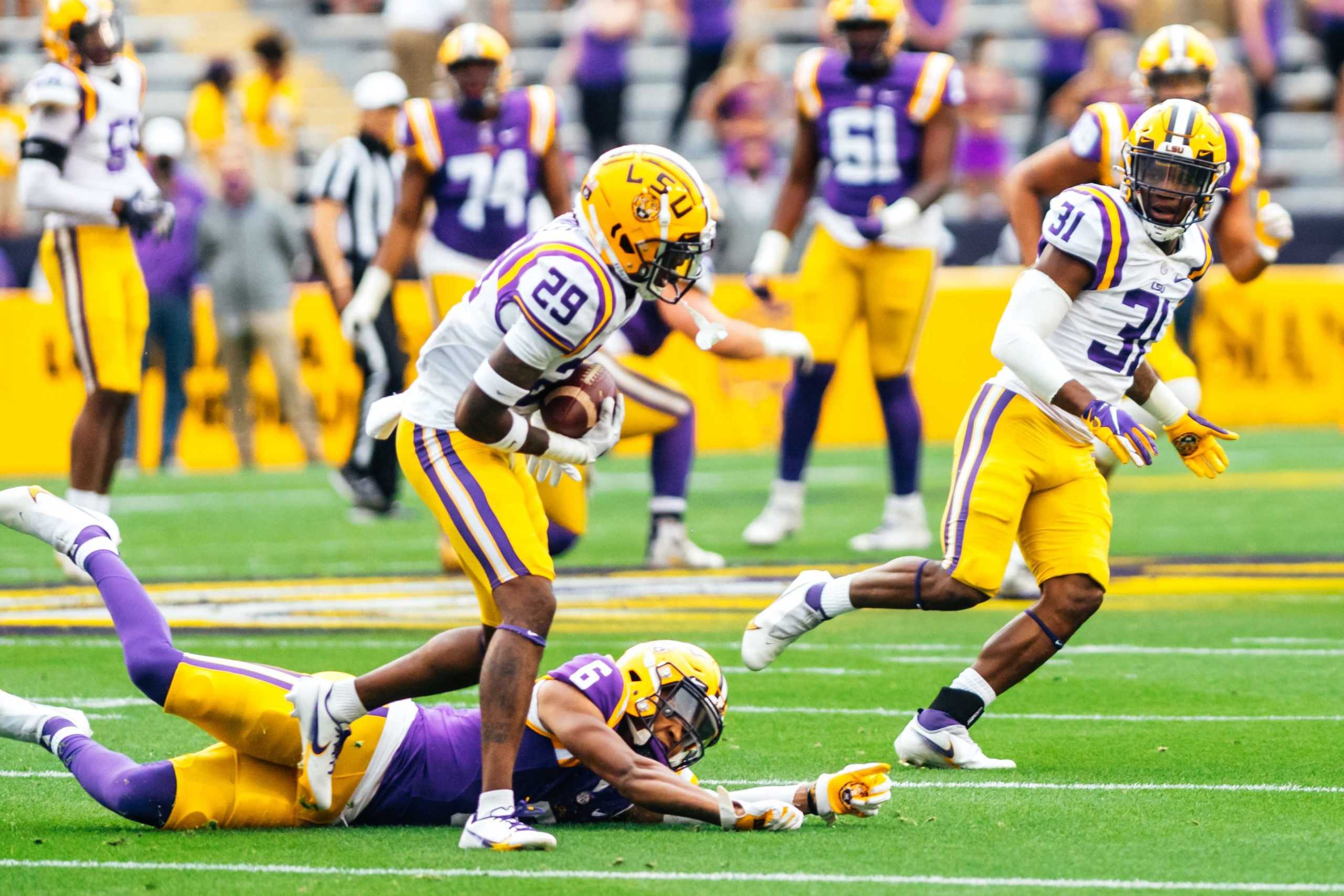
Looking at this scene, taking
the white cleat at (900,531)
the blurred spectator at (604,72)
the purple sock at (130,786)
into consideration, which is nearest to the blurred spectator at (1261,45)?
the blurred spectator at (604,72)

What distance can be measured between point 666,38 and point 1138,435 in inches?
634

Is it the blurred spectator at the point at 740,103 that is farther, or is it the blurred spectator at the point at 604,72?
the blurred spectator at the point at 604,72

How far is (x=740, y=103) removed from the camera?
17.5m

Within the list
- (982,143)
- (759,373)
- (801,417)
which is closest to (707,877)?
(801,417)

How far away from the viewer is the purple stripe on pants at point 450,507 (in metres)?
4.97

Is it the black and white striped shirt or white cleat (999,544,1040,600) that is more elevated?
the black and white striped shirt

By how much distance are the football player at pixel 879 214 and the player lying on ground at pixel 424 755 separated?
4959mm

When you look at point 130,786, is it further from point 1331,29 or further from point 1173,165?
point 1331,29

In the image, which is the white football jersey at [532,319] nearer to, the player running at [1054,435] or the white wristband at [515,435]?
the white wristband at [515,435]

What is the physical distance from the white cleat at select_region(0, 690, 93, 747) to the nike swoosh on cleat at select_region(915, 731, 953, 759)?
6.74 ft

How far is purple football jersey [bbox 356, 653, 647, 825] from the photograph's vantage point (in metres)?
4.93

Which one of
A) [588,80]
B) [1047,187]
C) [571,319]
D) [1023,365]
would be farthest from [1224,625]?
[588,80]

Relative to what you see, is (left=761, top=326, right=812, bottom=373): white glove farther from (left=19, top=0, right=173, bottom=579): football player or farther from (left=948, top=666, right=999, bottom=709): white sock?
(left=19, top=0, right=173, bottom=579): football player

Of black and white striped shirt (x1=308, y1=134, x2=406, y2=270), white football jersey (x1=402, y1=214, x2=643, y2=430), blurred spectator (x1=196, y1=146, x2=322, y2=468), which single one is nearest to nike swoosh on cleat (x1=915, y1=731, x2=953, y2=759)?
white football jersey (x1=402, y1=214, x2=643, y2=430)
